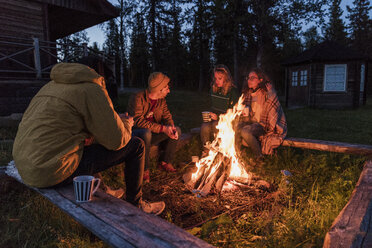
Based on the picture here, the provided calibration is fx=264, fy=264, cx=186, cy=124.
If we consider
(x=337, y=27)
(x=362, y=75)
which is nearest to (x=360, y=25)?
(x=337, y=27)

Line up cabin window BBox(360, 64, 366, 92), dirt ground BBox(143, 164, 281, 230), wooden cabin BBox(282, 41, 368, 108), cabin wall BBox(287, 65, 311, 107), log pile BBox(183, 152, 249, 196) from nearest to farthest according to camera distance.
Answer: dirt ground BBox(143, 164, 281, 230), log pile BBox(183, 152, 249, 196), wooden cabin BBox(282, 41, 368, 108), cabin window BBox(360, 64, 366, 92), cabin wall BBox(287, 65, 311, 107)

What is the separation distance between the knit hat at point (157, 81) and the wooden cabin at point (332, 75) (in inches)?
552

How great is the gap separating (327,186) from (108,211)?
2893mm

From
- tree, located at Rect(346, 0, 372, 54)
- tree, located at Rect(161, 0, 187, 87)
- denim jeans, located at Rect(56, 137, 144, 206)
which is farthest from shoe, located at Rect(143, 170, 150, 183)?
tree, located at Rect(346, 0, 372, 54)

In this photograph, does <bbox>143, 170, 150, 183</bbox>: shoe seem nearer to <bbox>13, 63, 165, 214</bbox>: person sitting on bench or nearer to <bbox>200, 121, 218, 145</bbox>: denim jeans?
<bbox>200, 121, 218, 145</bbox>: denim jeans

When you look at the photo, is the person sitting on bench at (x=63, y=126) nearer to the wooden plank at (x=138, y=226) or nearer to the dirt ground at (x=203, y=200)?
the wooden plank at (x=138, y=226)

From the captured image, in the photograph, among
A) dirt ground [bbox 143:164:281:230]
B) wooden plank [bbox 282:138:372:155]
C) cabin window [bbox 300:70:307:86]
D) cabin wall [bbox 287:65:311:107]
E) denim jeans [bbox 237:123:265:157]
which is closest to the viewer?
dirt ground [bbox 143:164:281:230]

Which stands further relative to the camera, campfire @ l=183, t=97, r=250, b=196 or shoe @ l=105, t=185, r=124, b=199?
campfire @ l=183, t=97, r=250, b=196

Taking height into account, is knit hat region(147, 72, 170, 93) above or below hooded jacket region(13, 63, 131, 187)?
above

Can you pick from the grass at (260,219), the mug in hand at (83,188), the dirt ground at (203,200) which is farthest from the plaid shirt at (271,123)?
the mug in hand at (83,188)

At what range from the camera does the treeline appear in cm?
1611

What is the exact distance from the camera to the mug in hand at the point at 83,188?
1940 mm

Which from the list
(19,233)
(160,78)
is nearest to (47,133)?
(19,233)

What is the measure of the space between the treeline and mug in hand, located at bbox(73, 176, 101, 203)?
15032 mm
